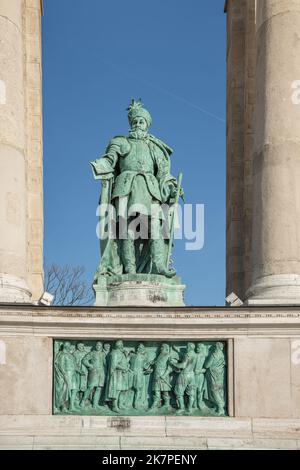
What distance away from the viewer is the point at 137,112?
2819 cm

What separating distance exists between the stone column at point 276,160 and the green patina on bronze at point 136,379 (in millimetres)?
1936

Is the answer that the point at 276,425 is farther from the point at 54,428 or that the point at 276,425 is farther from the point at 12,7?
the point at 12,7

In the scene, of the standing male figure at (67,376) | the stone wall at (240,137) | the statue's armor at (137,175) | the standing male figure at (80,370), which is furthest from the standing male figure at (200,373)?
the stone wall at (240,137)

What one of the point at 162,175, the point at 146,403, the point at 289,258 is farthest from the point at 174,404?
the point at 162,175

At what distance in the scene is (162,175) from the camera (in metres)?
28.0

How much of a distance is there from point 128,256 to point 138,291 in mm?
1304

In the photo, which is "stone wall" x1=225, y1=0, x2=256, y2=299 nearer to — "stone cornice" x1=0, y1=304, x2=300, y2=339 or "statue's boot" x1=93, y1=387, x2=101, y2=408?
"stone cornice" x1=0, y1=304, x2=300, y2=339

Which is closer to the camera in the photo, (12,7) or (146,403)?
(146,403)

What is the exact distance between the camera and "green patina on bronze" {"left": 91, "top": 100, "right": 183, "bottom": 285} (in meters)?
27.3

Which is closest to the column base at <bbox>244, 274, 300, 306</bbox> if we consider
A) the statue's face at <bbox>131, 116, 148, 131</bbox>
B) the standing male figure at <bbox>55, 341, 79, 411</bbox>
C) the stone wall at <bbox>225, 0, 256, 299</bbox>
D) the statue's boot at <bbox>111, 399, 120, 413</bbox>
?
the statue's boot at <bbox>111, 399, 120, 413</bbox>

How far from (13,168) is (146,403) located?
634 cm

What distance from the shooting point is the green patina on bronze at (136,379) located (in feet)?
80.4

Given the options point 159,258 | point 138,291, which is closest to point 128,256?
point 159,258
